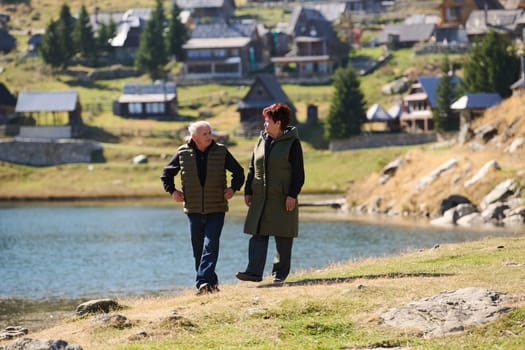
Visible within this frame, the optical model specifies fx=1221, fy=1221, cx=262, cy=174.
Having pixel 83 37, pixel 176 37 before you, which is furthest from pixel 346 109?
pixel 83 37

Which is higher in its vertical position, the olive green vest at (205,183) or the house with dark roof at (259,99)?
the olive green vest at (205,183)

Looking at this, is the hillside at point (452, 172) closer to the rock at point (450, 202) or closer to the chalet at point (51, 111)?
the rock at point (450, 202)

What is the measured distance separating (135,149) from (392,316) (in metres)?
86.6

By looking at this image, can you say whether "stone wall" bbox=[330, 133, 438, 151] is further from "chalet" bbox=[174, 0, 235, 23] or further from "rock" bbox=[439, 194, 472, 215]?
"chalet" bbox=[174, 0, 235, 23]

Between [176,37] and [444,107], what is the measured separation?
4879 cm

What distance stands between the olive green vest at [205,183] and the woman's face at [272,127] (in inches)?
37.9

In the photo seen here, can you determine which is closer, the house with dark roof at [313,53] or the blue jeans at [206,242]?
the blue jeans at [206,242]

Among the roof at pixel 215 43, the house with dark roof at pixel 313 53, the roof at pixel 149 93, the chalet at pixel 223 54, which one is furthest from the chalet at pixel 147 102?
the house with dark roof at pixel 313 53

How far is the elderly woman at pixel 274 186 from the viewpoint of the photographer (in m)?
19.9

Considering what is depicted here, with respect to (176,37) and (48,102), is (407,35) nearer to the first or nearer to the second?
(176,37)

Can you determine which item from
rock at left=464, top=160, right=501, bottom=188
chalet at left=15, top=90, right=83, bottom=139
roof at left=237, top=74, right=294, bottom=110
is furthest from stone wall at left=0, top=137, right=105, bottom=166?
rock at left=464, top=160, right=501, bottom=188

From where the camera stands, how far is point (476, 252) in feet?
76.7

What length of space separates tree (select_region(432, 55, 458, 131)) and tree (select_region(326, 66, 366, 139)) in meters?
6.96

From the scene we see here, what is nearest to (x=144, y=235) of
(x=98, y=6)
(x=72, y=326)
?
(x=72, y=326)
